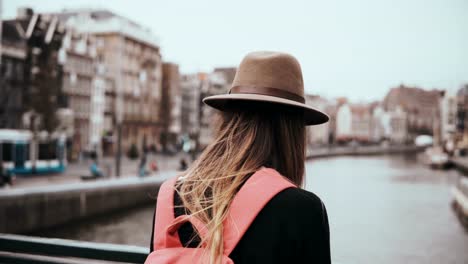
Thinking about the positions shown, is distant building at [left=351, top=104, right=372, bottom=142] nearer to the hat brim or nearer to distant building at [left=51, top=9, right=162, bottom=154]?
distant building at [left=51, top=9, right=162, bottom=154]

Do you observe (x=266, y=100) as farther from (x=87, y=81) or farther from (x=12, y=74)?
(x=87, y=81)

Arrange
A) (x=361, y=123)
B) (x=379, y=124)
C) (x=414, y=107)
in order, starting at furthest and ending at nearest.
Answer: (x=414, y=107), (x=379, y=124), (x=361, y=123)

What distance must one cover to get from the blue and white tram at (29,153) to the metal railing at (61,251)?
24071 mm

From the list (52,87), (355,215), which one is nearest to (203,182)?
(355,215)

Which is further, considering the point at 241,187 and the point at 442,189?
the point at 442,189

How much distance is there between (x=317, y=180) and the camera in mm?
39062

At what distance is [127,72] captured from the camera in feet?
201

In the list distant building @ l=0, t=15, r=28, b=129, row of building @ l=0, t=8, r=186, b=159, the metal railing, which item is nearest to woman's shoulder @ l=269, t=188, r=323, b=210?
the metal railing

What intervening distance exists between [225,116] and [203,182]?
0.27 metres

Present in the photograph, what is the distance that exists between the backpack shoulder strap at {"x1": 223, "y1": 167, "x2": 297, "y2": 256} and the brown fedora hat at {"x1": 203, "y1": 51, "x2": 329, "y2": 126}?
29cm

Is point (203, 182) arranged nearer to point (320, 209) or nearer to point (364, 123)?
point (320, 209)

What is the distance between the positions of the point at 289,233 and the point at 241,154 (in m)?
0.31

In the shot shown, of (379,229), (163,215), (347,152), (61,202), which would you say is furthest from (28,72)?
(347,152)

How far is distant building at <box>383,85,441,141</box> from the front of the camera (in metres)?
135
